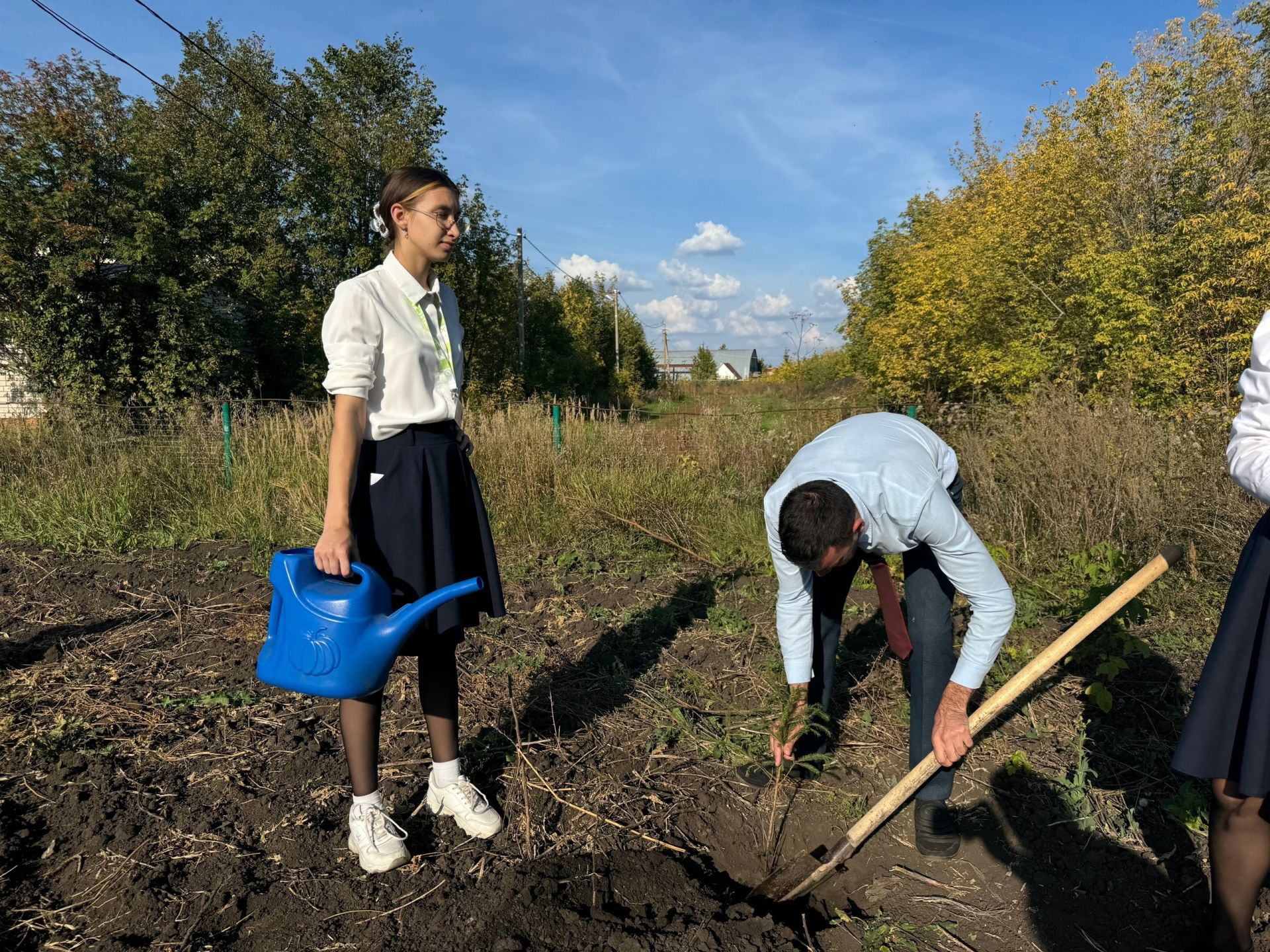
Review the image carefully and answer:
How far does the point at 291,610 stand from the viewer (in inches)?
75.9

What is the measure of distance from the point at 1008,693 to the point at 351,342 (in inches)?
76.1

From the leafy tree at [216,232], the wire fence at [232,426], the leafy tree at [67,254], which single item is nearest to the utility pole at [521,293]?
the leafy tree at [216,232]

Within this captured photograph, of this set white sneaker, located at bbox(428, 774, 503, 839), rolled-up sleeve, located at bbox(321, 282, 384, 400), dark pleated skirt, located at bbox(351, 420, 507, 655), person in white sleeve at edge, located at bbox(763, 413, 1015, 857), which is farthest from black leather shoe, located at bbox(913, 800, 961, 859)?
rolled-up sleeve, located at bbox(321, 282, 384, 400)

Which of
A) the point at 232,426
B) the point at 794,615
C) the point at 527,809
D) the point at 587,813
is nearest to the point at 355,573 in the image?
the point at 527,809

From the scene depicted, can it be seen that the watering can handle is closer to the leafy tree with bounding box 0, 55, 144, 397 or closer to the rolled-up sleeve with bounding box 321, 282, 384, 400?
the rolled-up sleeve with bounding box 321, 282, 384, 400

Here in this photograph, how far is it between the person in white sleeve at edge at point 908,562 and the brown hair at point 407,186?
1238 mm

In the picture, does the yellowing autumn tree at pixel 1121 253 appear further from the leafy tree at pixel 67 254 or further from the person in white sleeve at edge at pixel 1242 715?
the leafy tree at pixel 67 254

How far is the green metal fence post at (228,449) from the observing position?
708 cm

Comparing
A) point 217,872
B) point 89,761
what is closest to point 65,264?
point 89,761

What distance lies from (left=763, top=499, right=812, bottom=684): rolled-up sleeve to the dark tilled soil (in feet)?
1.82

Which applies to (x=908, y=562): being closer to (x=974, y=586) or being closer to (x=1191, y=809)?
(x=974, y=586)

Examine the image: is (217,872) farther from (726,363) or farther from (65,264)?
(726,363)

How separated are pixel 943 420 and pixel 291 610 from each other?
846 cm

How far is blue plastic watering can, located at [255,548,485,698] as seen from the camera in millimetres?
1897
